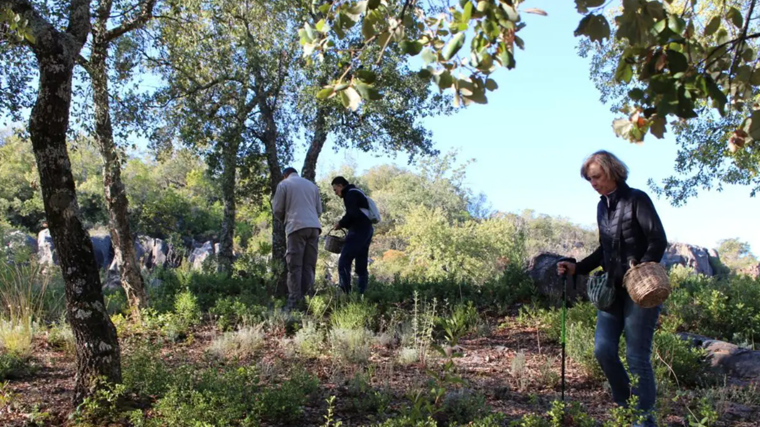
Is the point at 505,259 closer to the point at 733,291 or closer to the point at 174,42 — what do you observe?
the point at 733,291

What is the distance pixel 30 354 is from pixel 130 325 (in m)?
1.20

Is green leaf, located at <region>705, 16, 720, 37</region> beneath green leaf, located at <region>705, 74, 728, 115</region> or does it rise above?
above

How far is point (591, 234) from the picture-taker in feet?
128

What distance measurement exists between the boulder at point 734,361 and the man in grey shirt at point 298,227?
4.35 m

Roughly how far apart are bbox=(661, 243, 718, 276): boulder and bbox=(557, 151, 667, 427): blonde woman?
24.7m

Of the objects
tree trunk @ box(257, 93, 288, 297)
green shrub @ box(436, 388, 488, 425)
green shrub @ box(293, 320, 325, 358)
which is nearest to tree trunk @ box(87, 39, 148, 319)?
green shrub @ box(293, 320, 325, 358)

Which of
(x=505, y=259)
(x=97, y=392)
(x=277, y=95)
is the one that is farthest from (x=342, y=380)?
(x=505, y=259)

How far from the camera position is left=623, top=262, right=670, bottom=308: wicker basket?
3000 millimetres

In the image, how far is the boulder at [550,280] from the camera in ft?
24.4

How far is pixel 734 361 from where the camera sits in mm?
5012

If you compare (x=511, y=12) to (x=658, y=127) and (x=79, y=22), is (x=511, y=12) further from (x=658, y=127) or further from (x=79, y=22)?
(x=79, y=22)

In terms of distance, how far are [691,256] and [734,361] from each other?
24.3 metres

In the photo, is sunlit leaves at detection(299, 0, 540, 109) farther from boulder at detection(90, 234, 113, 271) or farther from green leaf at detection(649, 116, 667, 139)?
boulder at detection(90, 234, 113, 271)

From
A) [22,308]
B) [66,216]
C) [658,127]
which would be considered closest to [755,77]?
[658,127]
